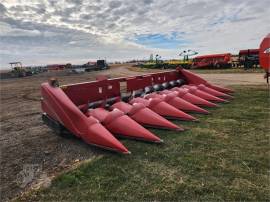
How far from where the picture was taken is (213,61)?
111 ft

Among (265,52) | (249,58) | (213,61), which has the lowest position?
(213,61)

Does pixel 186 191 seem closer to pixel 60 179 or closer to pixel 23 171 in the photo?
pixel 60 179

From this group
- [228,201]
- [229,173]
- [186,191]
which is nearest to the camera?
[228,201]

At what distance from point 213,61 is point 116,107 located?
30822mm

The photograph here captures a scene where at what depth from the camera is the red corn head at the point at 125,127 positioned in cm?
407

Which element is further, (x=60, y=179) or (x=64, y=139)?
(x=64, y=139)

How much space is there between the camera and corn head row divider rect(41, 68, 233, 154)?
4.09 metres

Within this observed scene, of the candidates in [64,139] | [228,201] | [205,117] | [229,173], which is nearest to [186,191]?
[228,201]

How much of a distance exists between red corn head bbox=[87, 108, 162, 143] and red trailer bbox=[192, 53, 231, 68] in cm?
3071

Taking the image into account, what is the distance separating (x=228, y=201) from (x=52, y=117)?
3.42 metres

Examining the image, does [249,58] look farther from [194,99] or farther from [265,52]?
[194,99]

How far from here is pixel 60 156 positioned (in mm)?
4047

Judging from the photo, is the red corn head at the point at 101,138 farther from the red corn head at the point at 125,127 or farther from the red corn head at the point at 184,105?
the red corn head at the point at 184,105

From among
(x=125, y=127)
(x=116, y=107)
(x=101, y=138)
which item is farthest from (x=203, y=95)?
(x=101, y=138)
